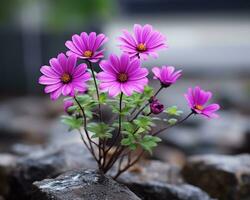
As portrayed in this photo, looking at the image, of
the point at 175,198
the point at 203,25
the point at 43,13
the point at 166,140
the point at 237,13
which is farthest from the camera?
the point at 237,13

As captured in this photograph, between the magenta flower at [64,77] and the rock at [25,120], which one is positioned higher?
the magenta flower at [64,77]

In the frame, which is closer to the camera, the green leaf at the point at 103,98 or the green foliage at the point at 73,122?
the green leaf at the point at 103,98

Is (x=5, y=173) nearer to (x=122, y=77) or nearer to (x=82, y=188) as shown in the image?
(x=82, y=188)

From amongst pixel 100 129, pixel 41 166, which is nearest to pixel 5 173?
pixel 41 166

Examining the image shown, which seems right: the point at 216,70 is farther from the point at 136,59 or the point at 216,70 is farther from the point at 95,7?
the point at 136,59

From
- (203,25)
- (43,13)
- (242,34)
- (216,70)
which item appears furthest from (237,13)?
(43,13)

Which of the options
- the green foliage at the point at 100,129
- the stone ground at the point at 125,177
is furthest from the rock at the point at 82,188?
the green foliage at the point at 100,129

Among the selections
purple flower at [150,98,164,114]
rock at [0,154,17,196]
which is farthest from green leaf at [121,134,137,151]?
rock at [0,154,17,196]

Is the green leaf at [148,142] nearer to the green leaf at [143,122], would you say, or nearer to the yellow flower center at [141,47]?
the green leaf at [143,122]
